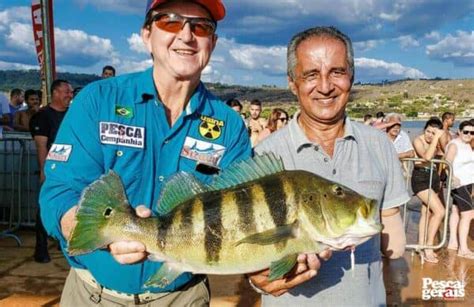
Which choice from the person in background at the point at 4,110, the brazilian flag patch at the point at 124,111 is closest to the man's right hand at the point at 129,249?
the brazilian flag patch at the point at 124,111

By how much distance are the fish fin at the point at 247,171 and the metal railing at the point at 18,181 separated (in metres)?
7.48

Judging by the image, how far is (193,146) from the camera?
2.74 m

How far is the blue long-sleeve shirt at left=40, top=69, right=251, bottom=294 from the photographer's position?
8.23ft

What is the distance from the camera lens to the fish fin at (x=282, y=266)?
7.23 feet

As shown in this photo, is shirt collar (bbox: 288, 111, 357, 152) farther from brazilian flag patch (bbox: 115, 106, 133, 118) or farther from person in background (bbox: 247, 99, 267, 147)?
person in background (bbox: 247, 99, 267, 147)

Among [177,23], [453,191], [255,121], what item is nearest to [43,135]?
[177,23]

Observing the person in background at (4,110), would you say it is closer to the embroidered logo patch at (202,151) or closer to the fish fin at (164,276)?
the embroidered logo patch at (202,151)

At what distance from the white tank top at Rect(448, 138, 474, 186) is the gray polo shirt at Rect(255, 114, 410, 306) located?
7123mm

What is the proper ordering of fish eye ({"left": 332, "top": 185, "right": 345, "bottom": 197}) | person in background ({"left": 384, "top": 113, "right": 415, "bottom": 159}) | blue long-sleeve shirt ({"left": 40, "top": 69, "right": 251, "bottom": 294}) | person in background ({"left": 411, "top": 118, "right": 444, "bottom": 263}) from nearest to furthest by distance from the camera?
fish eye ({"left": 332, "top": 185, "right": 345, "bottom": 197}), blue long-sleeve shirt ({"left": 40, "top": 69, "right": 251, "bottom": 294}), person in background ({"left": 411, "top": 118, "right": 444, "bottom": 263}), person in background ({"left": 384, "top": 113, "right": 415, "bottom": 159})

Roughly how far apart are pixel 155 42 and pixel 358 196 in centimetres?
125

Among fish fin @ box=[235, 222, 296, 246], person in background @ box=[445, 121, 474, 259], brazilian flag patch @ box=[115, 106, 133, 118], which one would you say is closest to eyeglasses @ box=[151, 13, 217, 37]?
brazilian flag patch @ box=[115, 106, 133, 118]

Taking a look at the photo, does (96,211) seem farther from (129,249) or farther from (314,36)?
(314,36)

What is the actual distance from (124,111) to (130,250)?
0.76 m

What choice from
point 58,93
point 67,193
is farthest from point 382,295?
point 58,93
